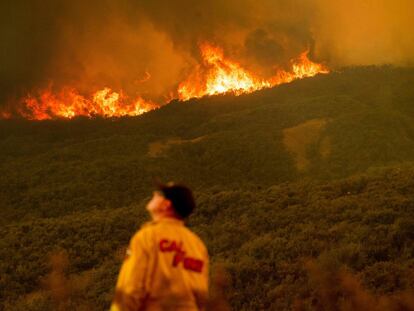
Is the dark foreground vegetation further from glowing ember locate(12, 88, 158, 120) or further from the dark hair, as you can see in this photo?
glowing ember locate(12, 88, 158, 120)

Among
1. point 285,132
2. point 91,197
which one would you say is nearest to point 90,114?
point 285,132

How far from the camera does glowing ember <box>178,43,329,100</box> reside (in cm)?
6800

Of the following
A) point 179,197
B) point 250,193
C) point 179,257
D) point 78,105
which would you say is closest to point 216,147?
point 250,193

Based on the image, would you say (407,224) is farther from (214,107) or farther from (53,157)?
(214,107)

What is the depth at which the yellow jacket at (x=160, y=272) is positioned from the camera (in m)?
3.77

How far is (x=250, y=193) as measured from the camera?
21359 millimetres

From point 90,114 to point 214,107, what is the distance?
18298mm

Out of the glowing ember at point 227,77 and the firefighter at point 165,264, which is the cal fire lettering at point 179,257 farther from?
the glowing ember at point 227,77

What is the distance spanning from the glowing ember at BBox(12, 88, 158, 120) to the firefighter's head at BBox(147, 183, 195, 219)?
63.2 m

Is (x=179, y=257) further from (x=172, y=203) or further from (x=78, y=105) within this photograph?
(x=78, y=105)

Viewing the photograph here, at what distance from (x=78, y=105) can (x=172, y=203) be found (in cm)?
6730

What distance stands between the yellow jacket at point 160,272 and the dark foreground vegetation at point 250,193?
12.8ft

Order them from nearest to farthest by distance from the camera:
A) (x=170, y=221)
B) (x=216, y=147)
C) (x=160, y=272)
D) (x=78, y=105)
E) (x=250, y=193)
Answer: (x=160, y=272), (x=170, y=221), (x=250, y=193), (x=216, y=147), (x=78, y=105)

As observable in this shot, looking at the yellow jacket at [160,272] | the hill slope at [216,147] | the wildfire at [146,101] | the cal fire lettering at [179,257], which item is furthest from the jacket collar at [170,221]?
the wildfire at [146,101]
